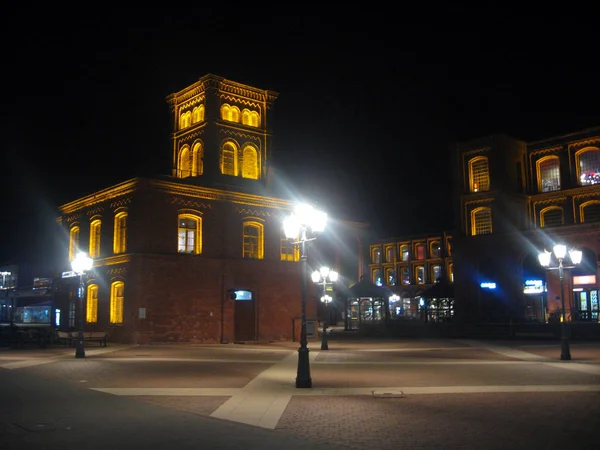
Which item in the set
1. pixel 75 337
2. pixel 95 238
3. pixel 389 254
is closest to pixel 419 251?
pixel 389 254

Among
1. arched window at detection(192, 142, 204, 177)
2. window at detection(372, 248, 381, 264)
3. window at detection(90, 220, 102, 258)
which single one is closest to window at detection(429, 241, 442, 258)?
window at detection(372, 248, 381, 264)

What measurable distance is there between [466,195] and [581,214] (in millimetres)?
9638

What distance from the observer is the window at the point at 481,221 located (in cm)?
5569

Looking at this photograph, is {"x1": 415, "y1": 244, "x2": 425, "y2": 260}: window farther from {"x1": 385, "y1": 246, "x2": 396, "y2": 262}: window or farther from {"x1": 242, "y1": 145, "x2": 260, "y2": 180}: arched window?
{"x1": 242, "y1": 145, "x2": 260, "y2": 180}: arched window

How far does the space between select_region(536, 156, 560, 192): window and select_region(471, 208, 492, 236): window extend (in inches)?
212

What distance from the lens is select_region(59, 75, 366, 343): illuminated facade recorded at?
112 feet

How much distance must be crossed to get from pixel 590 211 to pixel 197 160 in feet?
108

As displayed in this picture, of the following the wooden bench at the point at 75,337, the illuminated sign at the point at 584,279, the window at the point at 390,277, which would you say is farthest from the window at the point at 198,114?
the window at the point at 390,277

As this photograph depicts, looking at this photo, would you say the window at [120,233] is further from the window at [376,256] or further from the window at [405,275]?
the window at [376,256]

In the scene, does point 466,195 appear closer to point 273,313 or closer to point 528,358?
point 273,313

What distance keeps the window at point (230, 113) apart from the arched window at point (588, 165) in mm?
30333

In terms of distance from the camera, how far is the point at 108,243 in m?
36.4

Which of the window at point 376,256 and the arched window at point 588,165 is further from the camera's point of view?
the window at point 376,256

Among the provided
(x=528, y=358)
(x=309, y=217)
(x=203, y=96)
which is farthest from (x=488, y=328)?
(x=309, y=217)
